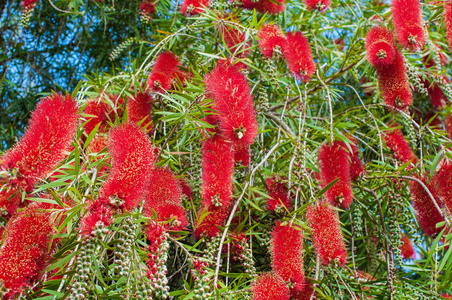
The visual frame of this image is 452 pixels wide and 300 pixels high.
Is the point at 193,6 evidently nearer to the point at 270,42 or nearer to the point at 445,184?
the point at 270,42

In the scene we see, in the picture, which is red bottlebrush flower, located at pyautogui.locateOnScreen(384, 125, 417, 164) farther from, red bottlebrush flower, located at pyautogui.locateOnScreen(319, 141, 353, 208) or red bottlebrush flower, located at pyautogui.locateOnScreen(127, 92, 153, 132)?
red bottlebrush flower, located at pyautogui.locateOnScreen(127, 92, 153, 132)

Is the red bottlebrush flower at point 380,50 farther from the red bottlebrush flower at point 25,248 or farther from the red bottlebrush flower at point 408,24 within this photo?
the red bottlebrush flower at point 25,248

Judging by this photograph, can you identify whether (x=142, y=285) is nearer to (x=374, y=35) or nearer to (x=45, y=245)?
(x=45, y=245)

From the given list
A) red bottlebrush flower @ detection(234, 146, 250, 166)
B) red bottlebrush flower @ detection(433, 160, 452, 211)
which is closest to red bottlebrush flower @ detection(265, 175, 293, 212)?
red bottlebrush flower @ detection(234, 146, 250, 166)

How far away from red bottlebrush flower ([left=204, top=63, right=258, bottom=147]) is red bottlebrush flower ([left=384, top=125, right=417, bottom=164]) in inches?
29.7

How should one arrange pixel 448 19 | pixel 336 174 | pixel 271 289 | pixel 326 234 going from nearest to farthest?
pixel 271 289 → pixel 326 234 → pixel 336 174 → pixel 448 19

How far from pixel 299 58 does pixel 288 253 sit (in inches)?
27.4

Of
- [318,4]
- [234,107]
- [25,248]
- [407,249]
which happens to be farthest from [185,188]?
[407,249]

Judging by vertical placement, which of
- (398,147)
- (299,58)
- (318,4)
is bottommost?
(398,147)

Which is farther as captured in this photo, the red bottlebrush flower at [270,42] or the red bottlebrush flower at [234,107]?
the red bottlebrush flower at [270,42]

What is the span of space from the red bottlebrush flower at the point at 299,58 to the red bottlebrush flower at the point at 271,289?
722 millimetres

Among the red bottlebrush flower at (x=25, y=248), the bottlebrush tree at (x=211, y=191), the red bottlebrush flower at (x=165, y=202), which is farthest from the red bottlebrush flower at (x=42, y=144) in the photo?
Answer: the red bottlebrush flower at (x=165, y=202)

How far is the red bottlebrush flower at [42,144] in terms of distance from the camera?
1.00 meters

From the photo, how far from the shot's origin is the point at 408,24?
5.41 feet
